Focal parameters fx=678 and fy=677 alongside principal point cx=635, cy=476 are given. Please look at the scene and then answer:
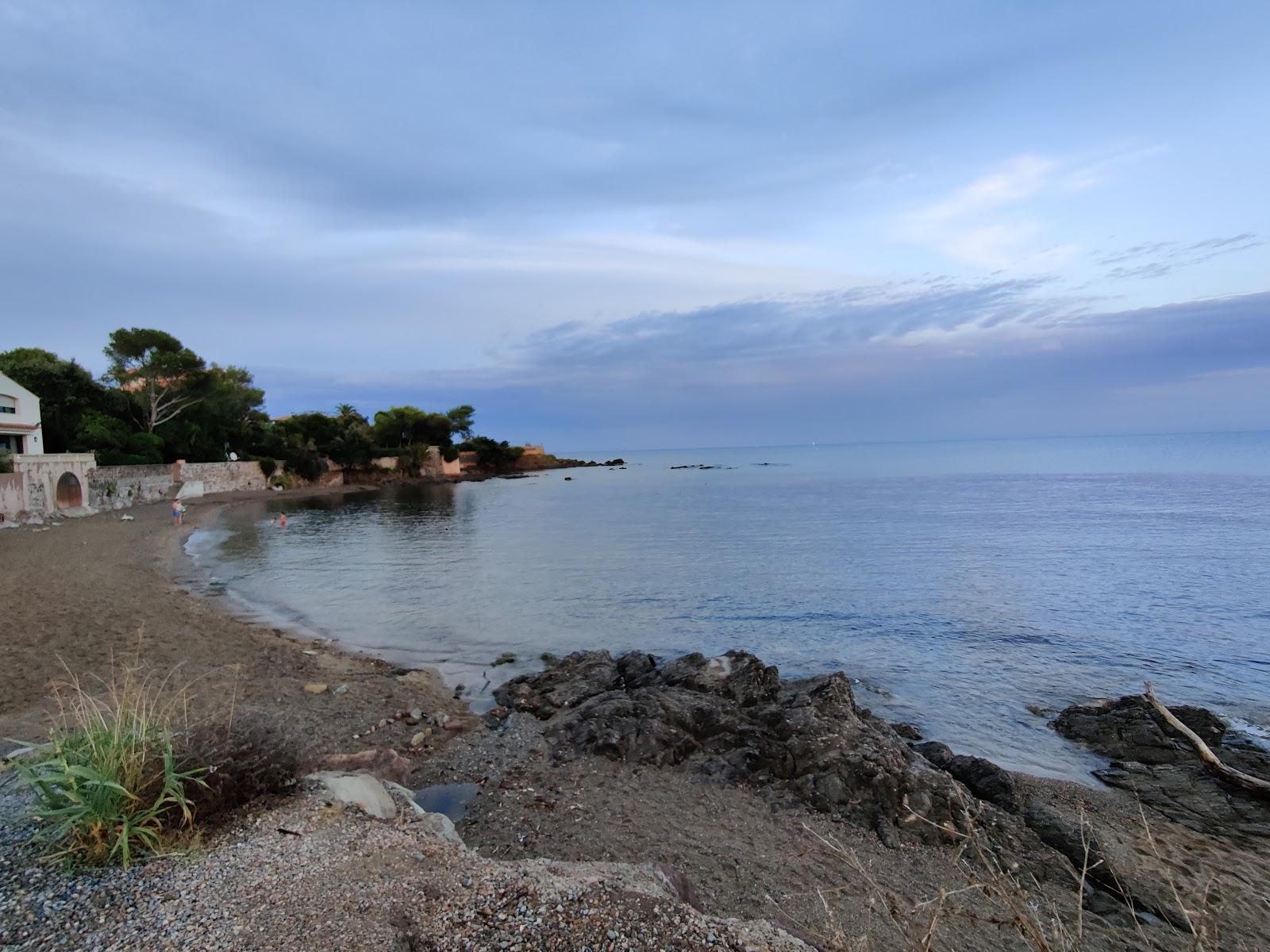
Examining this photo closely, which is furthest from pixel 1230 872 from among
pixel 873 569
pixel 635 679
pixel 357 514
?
pixel 357 514

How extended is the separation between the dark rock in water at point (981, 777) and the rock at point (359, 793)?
526 centimetres

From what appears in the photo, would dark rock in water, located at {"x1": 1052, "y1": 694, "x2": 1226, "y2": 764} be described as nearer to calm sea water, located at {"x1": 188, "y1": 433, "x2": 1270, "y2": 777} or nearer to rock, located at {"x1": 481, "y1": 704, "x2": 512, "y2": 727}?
calm sea water, located at {"x1": 188, "y1": 433, "x2": 1270, "y2": 777}

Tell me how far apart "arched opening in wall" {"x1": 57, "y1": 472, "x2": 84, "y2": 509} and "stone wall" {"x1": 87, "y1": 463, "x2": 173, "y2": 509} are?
1012 millimetres

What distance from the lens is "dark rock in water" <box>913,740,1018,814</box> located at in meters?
6.25

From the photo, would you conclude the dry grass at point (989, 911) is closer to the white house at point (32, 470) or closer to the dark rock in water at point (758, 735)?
the dark rock in water at point (758, 735)

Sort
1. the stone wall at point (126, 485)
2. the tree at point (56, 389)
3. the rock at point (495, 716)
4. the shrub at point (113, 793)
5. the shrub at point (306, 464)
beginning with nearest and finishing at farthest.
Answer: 1. the shrub at point (113, 793)
2. the rock at point (495, 716)
3. the stone wall at point (126, 485)
4. the tree at point (56, 389)
5. the shrub at point (306, 464)

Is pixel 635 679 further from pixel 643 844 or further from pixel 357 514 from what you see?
pixel 357 514

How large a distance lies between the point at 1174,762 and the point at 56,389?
54.1 meters

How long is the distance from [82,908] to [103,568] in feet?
63.0

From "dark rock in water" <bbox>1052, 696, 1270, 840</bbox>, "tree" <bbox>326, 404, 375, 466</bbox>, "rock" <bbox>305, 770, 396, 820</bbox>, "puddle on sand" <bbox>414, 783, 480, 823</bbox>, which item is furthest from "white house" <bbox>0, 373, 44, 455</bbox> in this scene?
"dark rock in water" <bbox>1052, 696, 1270, 840</bbox>

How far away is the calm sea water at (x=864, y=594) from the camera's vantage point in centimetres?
1051

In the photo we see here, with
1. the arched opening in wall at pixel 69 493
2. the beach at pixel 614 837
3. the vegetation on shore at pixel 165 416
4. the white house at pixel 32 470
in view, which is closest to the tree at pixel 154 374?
the vegetation on shore at pixel 165 416

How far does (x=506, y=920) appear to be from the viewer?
3.26 meters

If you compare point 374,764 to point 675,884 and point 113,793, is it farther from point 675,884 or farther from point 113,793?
point 675,884
